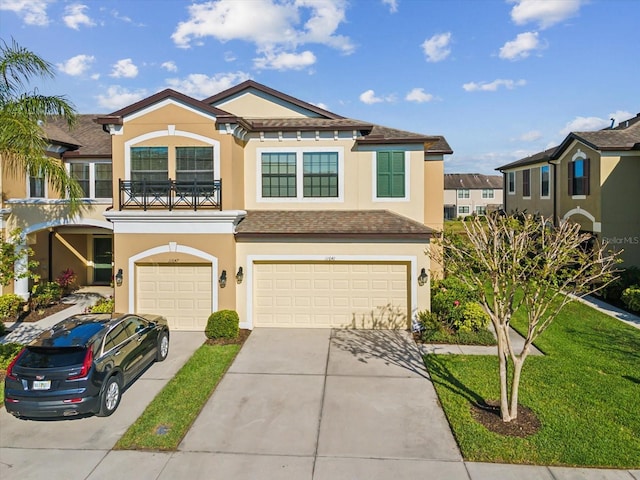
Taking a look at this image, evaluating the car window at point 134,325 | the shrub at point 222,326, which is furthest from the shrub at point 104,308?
the car window at point 134,325

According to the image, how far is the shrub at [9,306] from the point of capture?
50.9 ft

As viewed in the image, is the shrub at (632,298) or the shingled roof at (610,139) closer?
the shrub at (632,298)

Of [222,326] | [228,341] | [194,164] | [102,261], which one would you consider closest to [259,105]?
[194,164]

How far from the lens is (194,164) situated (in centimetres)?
1454

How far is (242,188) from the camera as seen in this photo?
52.2 feet

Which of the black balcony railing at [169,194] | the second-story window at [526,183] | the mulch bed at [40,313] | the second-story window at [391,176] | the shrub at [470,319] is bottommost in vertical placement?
the mulch bed at [40,313]

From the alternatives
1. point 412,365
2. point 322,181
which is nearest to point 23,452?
point 412,365

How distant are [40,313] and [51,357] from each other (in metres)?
9.49

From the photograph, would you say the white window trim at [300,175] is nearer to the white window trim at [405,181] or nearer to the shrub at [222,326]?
the white window trim at [405,181]

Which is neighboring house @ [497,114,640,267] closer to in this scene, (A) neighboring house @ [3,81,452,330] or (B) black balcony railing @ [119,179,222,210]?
(A) neighboring house @ [3,81,452,330]

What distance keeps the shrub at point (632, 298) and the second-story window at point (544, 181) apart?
10.2 meters

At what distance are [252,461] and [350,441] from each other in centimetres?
170

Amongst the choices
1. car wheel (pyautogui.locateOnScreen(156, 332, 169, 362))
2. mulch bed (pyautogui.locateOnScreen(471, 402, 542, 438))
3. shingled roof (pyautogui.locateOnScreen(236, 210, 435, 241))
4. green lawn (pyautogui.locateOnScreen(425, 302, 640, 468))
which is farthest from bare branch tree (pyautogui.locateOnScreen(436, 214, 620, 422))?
car wheel (pyautogui.locateOnScreen(156, 332, 169, 362))

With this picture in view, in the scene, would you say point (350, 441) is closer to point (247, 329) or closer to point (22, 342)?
point (247, 329)
